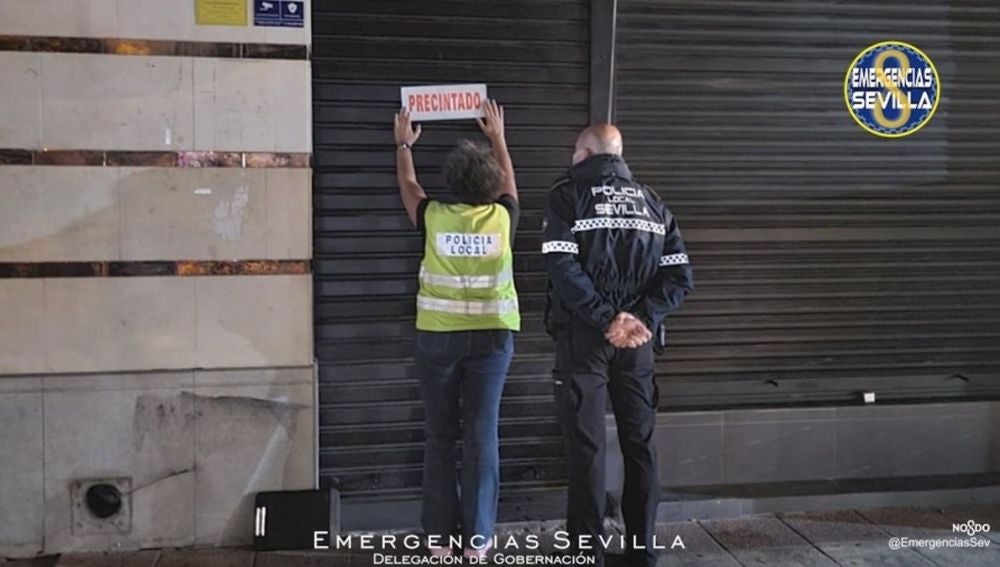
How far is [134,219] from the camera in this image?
468 centimetres

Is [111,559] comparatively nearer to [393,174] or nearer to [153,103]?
[153,103]

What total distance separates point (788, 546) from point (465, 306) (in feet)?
7.48

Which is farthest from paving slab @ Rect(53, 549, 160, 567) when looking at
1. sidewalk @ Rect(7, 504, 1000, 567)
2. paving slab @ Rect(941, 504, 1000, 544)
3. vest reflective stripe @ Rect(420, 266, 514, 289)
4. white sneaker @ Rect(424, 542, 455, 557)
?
paving slab @ Rect(941, 504, 1000, 544)

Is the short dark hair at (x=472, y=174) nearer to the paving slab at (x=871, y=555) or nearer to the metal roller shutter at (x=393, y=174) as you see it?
the metal roller shutter at (x=393, y=174)

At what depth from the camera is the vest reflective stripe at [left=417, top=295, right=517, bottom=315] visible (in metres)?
4.51

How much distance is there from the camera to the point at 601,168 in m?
4.45

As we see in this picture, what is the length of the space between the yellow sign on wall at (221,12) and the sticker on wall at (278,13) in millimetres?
69

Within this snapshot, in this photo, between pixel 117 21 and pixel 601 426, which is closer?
pixel 601 426

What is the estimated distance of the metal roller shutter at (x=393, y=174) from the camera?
201 inches

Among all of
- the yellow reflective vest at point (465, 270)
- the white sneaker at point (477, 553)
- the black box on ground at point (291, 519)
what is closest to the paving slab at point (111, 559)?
the black box on ground at point (291, 519)

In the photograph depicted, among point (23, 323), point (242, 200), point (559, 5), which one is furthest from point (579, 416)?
point (23, 323)

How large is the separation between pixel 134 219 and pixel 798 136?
394 cm

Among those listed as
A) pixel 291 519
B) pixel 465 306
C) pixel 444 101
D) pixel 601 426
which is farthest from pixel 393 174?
pixel 291 519

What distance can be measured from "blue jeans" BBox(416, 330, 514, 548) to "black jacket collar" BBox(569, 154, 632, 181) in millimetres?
884
